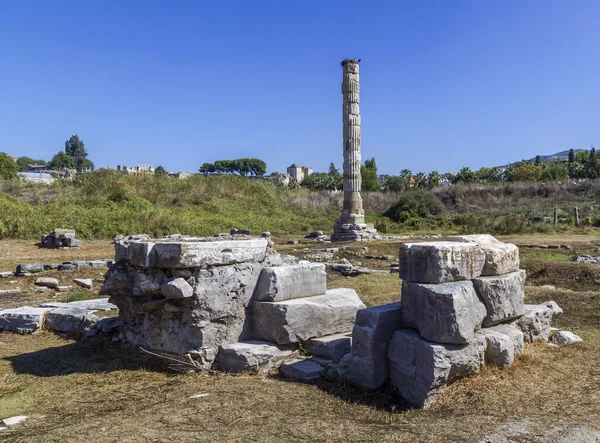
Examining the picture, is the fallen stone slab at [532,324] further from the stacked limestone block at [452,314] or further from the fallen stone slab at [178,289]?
the fallen stone slab at [178,289]

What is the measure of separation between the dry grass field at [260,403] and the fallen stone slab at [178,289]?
0.82m

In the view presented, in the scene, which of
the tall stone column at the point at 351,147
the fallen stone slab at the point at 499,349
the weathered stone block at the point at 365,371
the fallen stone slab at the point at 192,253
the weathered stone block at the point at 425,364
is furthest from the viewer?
the tall stone column at the point at 351,147

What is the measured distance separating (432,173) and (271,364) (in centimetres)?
6011

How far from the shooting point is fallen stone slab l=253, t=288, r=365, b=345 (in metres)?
5.44

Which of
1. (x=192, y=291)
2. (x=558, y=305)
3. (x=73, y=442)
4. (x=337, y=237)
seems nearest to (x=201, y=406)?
(x=73, y=442)

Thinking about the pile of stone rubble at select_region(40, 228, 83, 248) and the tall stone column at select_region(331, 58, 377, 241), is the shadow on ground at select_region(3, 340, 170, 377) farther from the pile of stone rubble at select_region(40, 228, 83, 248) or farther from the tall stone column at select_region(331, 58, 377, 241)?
the tall stone column at select_region(331, 58, 377, 241)

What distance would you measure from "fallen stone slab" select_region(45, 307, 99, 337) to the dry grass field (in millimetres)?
910

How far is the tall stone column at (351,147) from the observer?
2367cm

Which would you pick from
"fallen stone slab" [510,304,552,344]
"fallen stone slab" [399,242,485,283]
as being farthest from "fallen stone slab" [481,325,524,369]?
"fallen stone slab" [510,304,552,344]

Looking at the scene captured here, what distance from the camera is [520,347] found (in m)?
5.11

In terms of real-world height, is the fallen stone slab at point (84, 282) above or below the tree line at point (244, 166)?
below

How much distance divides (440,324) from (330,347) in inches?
56.5

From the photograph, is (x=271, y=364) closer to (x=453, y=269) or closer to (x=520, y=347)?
(x=453, y=269)

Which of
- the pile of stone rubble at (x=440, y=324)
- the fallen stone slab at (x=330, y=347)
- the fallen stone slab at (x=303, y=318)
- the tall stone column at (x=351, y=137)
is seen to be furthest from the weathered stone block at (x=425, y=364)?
the tall stone column at (x=351, y=137)
